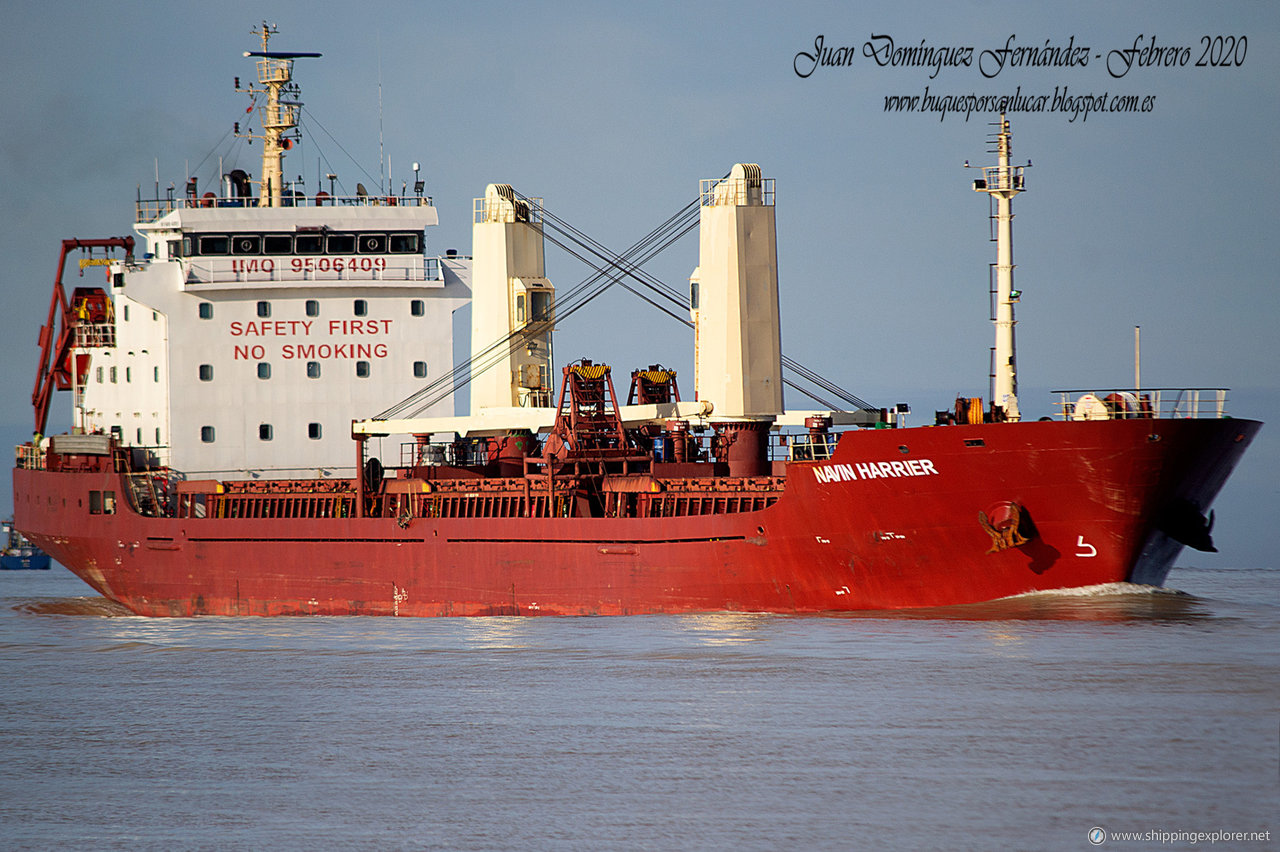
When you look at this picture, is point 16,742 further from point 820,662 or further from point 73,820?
point 820,662

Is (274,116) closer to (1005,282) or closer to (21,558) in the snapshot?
(1005,282)

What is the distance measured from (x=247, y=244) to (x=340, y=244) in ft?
7.92

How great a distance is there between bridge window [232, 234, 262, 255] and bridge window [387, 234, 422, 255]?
3.41m

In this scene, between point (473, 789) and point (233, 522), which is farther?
point (233, 522)

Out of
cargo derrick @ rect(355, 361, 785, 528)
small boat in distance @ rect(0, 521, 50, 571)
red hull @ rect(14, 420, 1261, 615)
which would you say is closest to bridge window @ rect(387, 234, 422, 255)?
cargo derrick @ rect(355, 361, 785, 528)

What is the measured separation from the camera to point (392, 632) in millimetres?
26719

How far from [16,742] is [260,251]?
20.2 metres

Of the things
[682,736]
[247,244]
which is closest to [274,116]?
[247,244]

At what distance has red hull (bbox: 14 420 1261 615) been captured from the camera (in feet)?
74.4

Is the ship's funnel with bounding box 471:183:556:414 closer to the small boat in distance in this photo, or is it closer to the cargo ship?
the cargo ship

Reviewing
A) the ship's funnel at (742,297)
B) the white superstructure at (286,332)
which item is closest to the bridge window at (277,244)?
the white superstructure at (286,332)

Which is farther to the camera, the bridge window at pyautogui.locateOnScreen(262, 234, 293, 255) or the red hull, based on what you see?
the bridge window at pyautogui.locateOnScreen(262, 234, 293, 255)

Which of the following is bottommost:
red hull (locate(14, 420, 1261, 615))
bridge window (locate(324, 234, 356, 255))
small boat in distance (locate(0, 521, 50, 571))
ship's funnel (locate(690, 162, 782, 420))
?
small boat in distance (locate(0, 521, 50, 571))

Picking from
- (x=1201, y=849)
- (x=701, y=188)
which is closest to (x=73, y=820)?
(x=1201, y=849)
